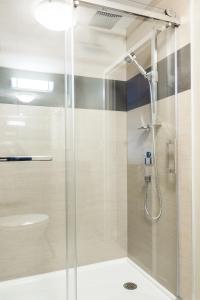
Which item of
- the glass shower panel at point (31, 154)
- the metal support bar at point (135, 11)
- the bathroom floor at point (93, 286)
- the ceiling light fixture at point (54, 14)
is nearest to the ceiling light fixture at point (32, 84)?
the glass shower panel at point (31, 154)

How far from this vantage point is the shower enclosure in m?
1.73

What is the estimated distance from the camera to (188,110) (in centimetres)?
156

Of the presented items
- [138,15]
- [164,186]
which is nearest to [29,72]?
[138,15]

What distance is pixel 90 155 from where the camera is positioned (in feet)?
6.73

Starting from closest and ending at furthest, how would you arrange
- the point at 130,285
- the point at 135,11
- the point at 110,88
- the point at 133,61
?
the point at 135,11 → the point at 130,285 → the point at 133,61 → the point at 110,88

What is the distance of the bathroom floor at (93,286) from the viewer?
167 cm

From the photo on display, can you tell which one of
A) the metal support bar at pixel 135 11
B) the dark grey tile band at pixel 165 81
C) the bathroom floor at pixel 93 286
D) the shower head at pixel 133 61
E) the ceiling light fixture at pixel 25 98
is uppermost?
the metal support bar at pixel 135 11

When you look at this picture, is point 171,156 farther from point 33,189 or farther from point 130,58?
point 33,189

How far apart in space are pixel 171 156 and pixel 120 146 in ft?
1.89

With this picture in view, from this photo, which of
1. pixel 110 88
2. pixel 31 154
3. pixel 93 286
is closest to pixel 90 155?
pixel 31 154

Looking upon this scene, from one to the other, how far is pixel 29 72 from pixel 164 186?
4.47 feet

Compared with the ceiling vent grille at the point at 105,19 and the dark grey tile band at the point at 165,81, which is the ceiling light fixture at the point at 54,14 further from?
the dark grey tile band at the point at 165,81

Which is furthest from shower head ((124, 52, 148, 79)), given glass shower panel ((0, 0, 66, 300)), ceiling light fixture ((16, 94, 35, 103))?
ceiling light fixture ((16, 94, 35, 103))

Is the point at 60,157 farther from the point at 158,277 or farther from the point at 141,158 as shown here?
the point at 158,277
